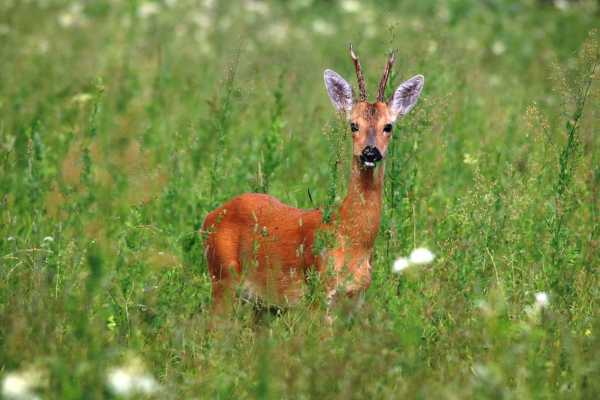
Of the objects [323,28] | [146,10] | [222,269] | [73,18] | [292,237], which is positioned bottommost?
[222,269]

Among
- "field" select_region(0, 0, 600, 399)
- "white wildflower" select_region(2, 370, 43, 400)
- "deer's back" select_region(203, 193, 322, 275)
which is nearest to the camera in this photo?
"white wildflower" select_region(2, 370, 43, 400)

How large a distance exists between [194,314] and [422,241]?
4.80ft

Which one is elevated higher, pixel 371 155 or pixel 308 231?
pixel 371 155

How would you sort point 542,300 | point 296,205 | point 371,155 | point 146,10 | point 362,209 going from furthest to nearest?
1. point 146,10
2. point 296,205
3. point 362,209
4. point 371,155
5. point 542,300

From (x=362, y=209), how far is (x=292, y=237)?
390 mm

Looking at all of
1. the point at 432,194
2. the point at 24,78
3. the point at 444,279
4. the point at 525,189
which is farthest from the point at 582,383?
the point at 24,78

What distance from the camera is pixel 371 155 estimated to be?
4.41 meters

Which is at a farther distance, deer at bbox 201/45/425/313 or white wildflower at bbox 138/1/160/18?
white wildflower at bbox 138/1/160/18

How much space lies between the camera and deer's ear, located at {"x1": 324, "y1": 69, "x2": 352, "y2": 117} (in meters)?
4.87

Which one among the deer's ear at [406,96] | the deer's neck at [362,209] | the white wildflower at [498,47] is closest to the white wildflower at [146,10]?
the white wildflower at [498,47]

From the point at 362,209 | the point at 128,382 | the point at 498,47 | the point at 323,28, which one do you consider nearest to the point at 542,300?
the point at 362,209

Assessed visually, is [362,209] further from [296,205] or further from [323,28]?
[323,28]

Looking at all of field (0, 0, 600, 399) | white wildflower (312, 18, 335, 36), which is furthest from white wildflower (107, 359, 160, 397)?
white wildflower (312, 18, 335, 36)

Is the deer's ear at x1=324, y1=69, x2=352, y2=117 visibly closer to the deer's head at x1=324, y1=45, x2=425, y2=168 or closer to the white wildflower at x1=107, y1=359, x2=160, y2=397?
the deer's head at x1=324, y1=45, x2=425, y2=168
